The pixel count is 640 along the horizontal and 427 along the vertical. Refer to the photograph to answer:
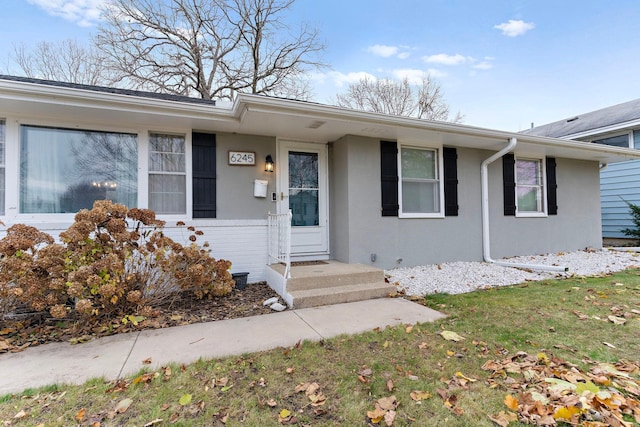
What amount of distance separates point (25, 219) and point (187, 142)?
2350 mm

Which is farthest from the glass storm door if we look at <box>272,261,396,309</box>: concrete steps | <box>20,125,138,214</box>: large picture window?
<box>20,125,138,214</box>: large picture window

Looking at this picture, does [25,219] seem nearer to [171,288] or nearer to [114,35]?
[171,288]

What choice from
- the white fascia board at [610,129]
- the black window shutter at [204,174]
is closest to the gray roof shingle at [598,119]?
the white fascia board at [610,129]

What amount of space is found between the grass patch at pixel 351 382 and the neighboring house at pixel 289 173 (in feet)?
8.38

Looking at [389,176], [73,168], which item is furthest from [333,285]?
[73,168]

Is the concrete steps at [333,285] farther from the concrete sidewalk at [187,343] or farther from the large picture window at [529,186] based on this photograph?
the large picture window at [529,186]

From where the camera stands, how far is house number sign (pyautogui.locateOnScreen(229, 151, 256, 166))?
4.90 metres

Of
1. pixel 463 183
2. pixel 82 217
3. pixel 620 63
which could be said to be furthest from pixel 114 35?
pixel 620 63

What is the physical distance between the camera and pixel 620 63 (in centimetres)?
887

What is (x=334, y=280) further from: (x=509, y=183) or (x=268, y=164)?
(x=509, y=183)

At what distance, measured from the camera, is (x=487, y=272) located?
17.4 ft

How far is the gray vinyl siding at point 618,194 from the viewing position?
848cm

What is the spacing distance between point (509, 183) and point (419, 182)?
232cm

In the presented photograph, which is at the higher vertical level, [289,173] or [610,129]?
[610,129]
